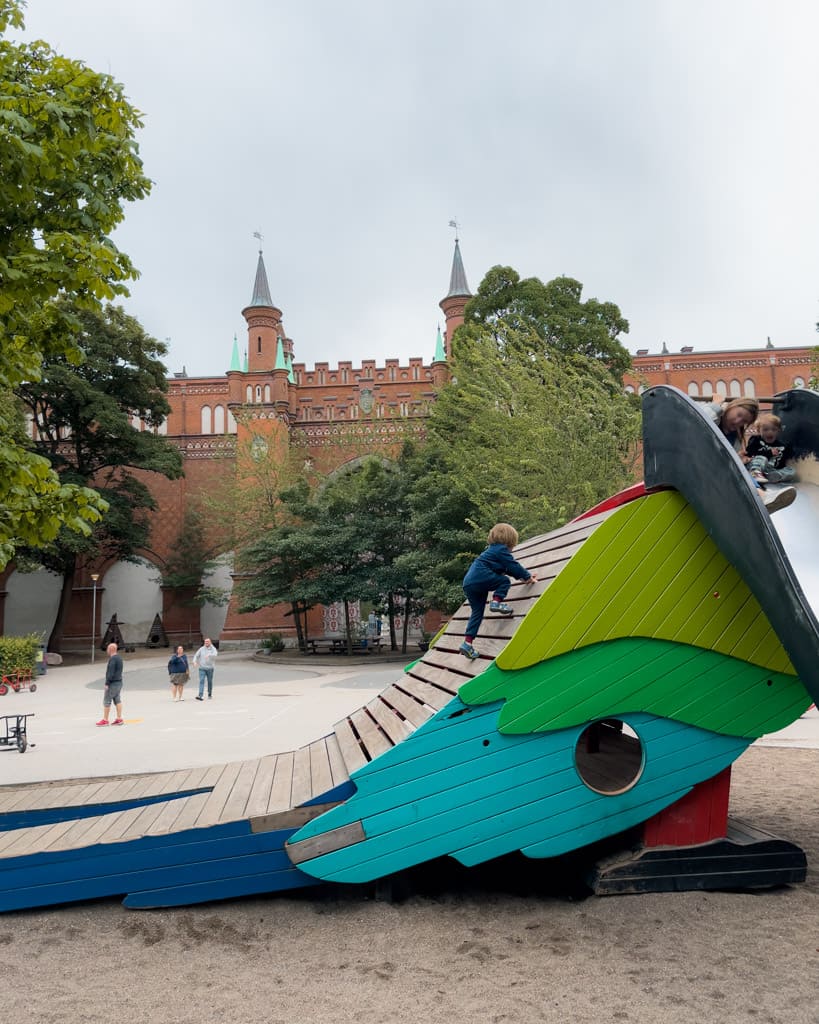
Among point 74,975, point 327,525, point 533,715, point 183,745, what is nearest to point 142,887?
point 74,975

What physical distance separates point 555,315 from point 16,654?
2055cm

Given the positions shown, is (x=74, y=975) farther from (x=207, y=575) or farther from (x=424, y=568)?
(x=207, y=575)

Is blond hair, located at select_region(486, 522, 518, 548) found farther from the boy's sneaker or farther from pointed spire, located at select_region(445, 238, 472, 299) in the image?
pointed spire, located at select_region(445, 238, 472, 299)

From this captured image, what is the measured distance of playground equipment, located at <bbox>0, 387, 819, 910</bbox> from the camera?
4.05 m

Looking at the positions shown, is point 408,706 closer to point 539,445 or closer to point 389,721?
point 389,721

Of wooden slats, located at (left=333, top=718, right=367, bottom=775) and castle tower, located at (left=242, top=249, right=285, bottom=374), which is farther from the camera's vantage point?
castle tower, located at (left=242, top=249, right=285, bottom=374)

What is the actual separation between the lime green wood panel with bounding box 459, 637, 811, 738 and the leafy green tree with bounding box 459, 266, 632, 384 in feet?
71.3

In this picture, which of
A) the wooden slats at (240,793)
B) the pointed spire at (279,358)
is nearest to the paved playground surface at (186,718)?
the wooden slats at (240,793)

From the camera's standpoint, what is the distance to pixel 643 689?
4262mm

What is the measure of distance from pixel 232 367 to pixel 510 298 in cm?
1607

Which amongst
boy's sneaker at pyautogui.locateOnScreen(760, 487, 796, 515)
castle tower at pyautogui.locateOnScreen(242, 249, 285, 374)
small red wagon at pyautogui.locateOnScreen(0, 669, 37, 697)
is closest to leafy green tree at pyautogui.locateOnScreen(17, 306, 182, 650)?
castle tower at pyautogui.locateOnScreen(242, 249, 285, 374)

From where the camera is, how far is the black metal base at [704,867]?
171 inches

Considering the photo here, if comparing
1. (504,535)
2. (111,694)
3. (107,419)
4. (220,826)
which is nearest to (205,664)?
(111,694)

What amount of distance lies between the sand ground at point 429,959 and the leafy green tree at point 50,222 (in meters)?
2.57
